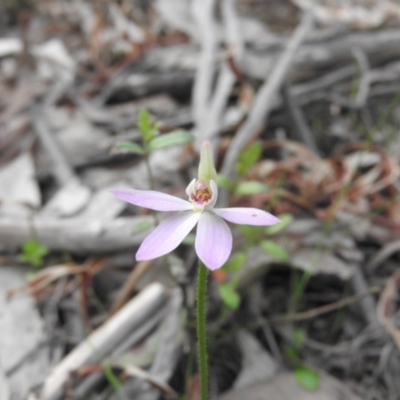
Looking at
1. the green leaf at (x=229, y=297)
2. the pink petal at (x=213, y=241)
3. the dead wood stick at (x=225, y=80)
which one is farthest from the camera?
the dead wood stick at (x=225, y=80)

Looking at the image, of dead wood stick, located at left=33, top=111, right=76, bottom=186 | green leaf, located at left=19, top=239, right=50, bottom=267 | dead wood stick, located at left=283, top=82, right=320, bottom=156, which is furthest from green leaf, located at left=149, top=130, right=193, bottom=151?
dead wood stick, located at left=283, top=82, right=320, bottom=156

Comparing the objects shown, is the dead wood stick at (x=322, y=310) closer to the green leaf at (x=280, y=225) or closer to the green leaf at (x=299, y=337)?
the green leaf at (x=299, y=337)

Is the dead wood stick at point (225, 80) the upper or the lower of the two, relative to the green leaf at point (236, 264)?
upper

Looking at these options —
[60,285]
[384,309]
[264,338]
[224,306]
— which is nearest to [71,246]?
[60,285]

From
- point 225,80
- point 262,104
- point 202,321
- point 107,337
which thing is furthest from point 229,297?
point 225,80

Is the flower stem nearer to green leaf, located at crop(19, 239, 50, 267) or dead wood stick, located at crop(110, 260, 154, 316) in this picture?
dead wood stick, located at crop(110, 260, 154, 316)

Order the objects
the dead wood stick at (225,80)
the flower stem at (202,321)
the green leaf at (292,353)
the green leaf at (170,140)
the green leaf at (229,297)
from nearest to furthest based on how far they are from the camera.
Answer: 1. the flower stem at (202,321)
2. the green leaf at (170,140)
3. the green leaf at (229,297)
4. the green leaf at (292,353)
5. the dead wood stick at (225,80)

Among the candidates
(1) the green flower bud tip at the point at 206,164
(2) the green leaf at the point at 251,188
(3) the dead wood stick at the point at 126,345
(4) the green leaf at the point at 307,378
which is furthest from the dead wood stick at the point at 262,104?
(1) the green flower bud tip at the point at 206,164
